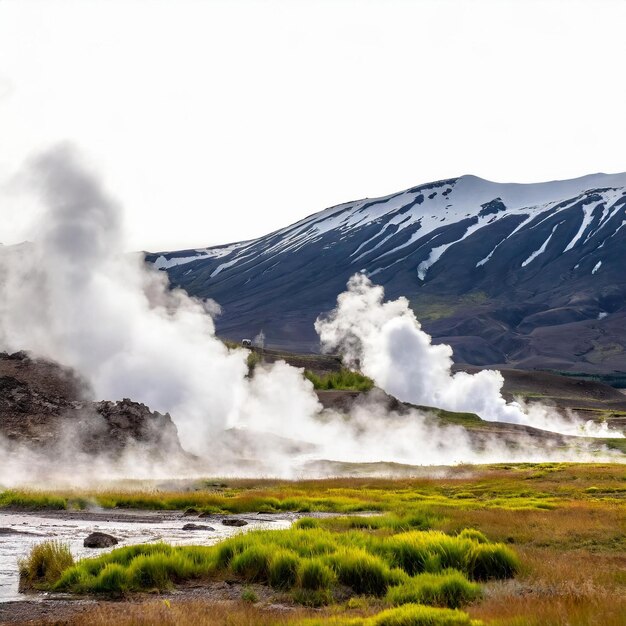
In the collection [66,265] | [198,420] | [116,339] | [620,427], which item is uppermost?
[66,265]

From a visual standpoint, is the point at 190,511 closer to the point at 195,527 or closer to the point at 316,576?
the point at 195,527

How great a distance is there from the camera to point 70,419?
176ft

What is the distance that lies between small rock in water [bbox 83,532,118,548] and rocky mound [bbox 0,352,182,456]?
31100 millimetres

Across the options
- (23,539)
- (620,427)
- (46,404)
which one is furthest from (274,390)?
(23,539)

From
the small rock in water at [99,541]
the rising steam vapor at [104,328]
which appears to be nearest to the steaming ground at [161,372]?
the rising steam vapor at [104,328]

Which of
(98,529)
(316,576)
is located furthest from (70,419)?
(316,576)

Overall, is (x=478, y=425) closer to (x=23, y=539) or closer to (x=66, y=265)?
(x=66, y=265)

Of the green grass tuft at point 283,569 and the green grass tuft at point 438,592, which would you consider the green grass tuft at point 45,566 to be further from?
the green grass tuft at point 438,592

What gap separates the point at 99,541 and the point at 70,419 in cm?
3485

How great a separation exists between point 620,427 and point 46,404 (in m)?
94.7

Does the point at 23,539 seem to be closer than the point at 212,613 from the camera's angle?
No

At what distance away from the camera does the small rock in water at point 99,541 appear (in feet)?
67.7

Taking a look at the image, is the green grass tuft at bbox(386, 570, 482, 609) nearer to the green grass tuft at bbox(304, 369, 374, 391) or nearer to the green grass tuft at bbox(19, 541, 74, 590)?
the green grass tuft at bbox(19, 541, 74, 590)

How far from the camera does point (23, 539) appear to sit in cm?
2252
